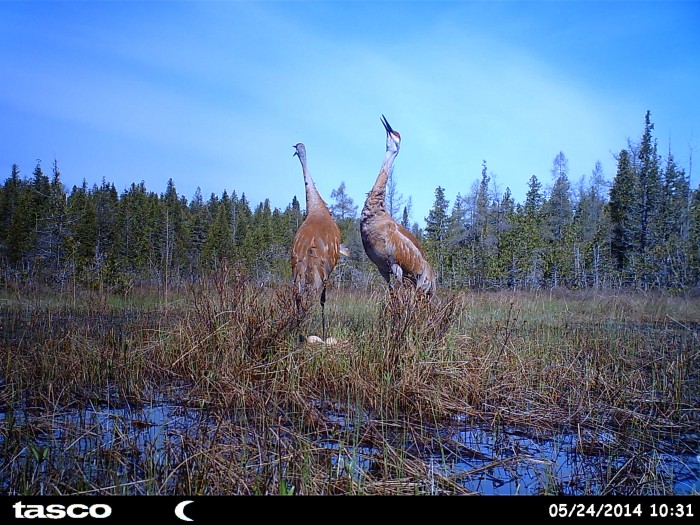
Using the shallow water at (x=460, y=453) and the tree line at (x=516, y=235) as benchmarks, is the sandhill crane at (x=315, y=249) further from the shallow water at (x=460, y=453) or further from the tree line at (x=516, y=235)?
the tree line at (x=516, y=235)

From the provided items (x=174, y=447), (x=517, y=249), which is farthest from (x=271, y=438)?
(x=517, y=249)

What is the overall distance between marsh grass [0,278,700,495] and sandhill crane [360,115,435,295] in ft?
4.60

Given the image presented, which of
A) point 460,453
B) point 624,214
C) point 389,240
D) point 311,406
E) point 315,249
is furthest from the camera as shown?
point 624,214

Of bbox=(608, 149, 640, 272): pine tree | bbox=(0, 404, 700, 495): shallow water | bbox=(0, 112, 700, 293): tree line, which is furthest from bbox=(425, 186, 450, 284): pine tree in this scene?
bbox=(0, 404, 700, 495): shallow water

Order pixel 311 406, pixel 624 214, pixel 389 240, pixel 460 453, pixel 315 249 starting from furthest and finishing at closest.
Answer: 1. pixel 624 214
2. pixel 389 240
3. pixel 315 249
4. pixel 311 406
5. pixel 460 453
